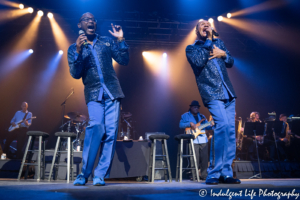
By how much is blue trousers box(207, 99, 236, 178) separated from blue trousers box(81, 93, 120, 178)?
117cm

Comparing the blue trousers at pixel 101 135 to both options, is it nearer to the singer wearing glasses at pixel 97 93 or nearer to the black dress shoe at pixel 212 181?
the singer wearing glasses at pixel 97 93

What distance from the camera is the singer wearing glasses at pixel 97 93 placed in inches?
110

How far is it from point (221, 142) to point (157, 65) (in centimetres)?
886

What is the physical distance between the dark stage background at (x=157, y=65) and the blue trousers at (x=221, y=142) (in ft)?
22.3

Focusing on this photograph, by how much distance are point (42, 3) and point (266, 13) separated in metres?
8.02

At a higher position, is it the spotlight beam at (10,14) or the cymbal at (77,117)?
the spotlight beam at (10,14)

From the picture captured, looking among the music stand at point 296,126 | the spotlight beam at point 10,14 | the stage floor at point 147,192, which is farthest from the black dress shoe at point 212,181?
the spotlight beam at point 10,14

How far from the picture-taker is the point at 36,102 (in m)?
10.9

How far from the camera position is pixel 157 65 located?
11383 mm

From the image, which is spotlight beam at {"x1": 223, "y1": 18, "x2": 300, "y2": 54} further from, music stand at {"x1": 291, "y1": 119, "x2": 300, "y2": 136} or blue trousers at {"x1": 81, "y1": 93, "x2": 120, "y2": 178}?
blue trousers at {"x1": 81, "y1": 93, "x2": 120, "y2": 178}

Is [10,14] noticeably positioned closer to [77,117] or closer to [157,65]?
[77,117]

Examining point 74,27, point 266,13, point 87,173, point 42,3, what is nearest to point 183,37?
point 266,13

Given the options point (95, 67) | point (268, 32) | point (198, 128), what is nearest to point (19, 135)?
point (198, 128)

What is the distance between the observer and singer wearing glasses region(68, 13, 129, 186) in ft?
9.14
